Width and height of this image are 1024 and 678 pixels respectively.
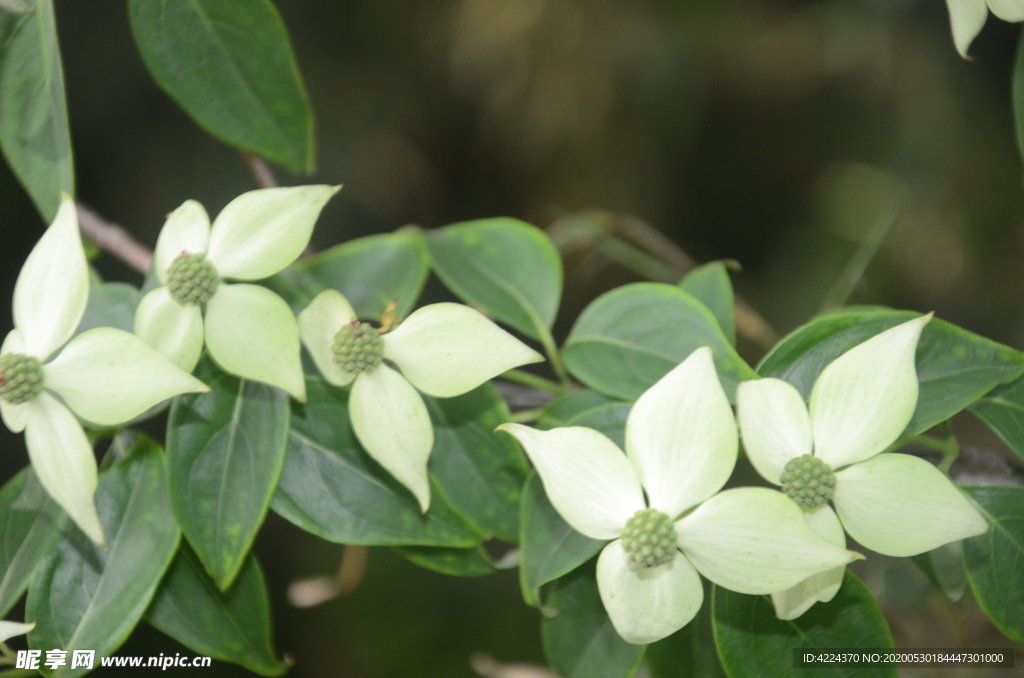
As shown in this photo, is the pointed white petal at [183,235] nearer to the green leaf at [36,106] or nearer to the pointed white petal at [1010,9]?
the green leaf at [36,106]

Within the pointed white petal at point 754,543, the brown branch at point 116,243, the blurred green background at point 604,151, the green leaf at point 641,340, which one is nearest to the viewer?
the pointed white petal at point 754,543

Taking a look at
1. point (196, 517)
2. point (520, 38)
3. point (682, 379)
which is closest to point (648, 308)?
point (682, 379)

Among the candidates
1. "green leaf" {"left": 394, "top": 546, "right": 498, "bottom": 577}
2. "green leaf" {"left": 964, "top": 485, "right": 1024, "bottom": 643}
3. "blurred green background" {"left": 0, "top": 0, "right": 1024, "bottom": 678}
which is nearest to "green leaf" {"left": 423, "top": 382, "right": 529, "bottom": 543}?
"green leaf" {"left": 394, "top": 546, "right": 498, "bottom": 577}

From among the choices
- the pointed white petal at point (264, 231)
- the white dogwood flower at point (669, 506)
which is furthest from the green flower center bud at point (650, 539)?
the pointed white petal at point (264, 231)

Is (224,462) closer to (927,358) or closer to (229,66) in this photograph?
(229,66)

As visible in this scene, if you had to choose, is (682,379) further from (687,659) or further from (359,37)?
(359,37)

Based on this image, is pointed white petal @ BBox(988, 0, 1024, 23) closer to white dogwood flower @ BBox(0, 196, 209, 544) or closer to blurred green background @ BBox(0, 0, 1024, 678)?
white dogwood flower @ BBox(0, 196, 209, 544)
